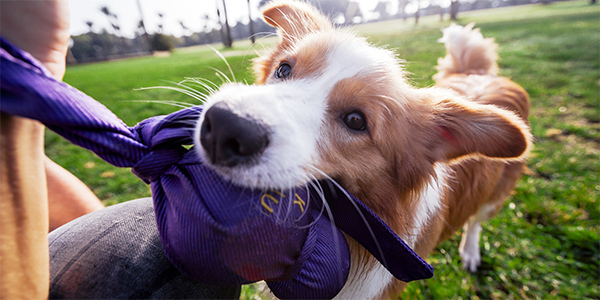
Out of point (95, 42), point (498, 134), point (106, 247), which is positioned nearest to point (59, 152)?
point (106, 247)

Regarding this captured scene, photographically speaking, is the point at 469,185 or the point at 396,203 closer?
the point at 396,203

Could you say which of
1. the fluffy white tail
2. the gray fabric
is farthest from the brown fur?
the fluffy white tail

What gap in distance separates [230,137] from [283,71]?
0.89 metres

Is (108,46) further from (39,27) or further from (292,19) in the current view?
(39,27)

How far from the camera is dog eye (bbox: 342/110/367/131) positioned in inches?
59.7

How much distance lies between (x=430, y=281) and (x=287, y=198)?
201 cm

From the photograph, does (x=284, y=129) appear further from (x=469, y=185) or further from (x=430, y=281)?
(x=430, y=281)

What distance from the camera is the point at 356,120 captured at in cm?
153

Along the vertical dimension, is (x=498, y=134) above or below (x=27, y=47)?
below

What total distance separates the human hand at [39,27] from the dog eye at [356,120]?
1144 mm

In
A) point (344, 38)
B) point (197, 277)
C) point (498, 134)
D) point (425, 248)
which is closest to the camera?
point (197, 277)

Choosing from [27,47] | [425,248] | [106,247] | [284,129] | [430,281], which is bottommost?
[430,281]

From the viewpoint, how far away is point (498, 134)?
5.09 ft

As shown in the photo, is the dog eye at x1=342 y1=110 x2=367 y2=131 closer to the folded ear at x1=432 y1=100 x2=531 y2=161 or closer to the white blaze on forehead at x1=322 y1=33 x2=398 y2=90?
the white blaze on forehead at x1=322 y1=33 x2=398 y2=90
